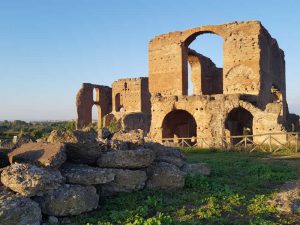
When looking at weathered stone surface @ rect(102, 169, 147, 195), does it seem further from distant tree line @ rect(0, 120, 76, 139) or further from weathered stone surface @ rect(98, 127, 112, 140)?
weathered stone surface @ rect(98, 127, 112, 140)

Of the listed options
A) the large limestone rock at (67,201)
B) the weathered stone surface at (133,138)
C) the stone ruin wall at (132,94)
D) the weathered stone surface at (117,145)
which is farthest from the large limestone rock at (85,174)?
the stone ruin wall at (132,94)

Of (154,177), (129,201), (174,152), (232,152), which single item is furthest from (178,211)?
(232,152)

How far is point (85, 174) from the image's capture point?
254 inches

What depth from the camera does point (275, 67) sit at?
26484 millimetres

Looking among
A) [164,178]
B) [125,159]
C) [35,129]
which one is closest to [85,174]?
[125,159]

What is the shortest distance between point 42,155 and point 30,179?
93 cm

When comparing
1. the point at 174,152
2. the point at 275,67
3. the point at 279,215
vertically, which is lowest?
the point at 279,215

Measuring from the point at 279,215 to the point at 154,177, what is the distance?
8.55ft

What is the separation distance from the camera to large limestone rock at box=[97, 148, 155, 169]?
710 cm

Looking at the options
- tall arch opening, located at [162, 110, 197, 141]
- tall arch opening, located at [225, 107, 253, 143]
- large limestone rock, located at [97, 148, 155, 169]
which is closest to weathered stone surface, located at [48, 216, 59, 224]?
large limestone rock, located at [97, 148, 155, 169]

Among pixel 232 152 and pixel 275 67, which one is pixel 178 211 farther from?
pixel 275 67

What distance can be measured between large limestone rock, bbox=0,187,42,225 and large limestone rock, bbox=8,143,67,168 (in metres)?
0.93

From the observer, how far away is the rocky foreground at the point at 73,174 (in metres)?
5.62

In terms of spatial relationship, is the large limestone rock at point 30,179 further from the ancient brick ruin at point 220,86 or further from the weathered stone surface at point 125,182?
the ancient brick ruin at point 220,86
